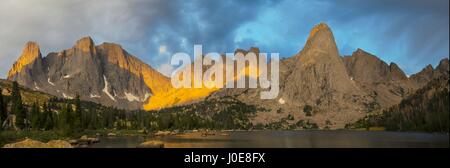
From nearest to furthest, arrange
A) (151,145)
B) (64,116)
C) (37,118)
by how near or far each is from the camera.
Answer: (151,145) < (64,116) < (37,118)

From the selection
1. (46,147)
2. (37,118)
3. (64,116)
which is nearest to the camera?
(46,147)
